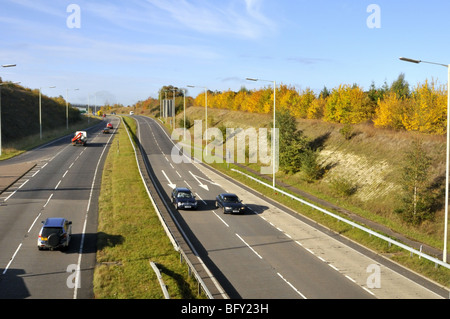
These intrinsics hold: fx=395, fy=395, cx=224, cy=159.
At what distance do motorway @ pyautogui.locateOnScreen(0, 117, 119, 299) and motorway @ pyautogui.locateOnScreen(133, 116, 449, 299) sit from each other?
20.0 ft

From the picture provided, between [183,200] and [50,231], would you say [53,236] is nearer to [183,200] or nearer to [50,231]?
[50,231]

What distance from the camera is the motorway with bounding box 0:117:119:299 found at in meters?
16.7

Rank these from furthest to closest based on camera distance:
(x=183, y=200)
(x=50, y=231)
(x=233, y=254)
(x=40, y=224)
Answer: (x=183, y=200) < (x=40, y=224) < (x=50, y=231) < (x=233, y=254)

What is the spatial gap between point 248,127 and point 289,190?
1428 inches

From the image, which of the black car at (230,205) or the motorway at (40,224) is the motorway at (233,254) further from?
the black car at (230,205)

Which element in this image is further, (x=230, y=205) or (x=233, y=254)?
(x=230, y=205)

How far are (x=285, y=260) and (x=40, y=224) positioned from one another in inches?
646

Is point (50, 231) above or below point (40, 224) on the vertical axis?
above

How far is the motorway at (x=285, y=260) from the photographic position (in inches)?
635

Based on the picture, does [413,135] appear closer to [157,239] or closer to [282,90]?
[157,239]

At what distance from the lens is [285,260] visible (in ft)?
Answer: 65.0

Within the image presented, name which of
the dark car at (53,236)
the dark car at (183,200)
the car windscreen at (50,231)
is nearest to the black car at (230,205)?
the dark car at (183,200)

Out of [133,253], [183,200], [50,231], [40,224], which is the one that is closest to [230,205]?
[183,200]

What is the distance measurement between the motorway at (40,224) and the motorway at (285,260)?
6095 mm
